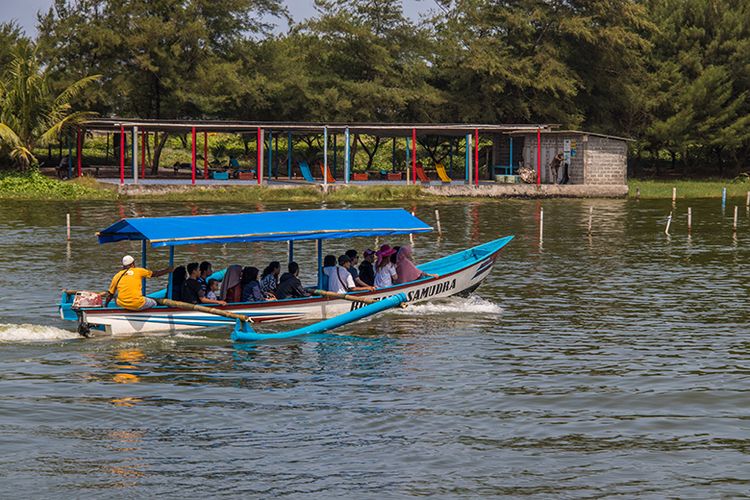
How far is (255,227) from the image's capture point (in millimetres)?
24078

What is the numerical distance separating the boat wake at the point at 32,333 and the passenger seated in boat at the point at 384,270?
6.78m

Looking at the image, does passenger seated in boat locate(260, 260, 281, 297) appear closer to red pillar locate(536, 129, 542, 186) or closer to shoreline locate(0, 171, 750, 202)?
shoreline locate(0, 171, 750, 202)

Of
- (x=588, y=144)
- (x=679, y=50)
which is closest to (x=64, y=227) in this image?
(x=588, y=144)

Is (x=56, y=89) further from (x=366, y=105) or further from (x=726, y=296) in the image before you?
(x=726, y=296)

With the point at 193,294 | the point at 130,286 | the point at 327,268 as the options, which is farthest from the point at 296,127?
the point at 130,286

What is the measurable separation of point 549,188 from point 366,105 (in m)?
13.7

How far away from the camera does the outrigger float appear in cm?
2230

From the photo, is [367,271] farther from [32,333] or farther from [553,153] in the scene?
[553,153]

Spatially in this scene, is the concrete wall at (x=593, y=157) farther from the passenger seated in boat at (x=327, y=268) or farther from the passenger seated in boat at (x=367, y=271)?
the passenger seated in boat at (x=327, y=268)

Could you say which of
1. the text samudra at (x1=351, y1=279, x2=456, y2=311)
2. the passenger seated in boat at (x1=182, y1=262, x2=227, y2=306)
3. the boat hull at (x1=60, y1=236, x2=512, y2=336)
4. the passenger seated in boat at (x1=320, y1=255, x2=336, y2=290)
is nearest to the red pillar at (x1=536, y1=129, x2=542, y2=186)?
the boat hull at (x1=60, y1=236, x2=512, y2=336)

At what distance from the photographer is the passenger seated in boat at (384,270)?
25547mm

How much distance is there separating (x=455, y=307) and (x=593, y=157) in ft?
122

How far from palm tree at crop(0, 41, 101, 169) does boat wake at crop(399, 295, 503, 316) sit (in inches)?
1482

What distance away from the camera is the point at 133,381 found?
755 inches
